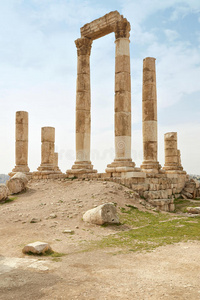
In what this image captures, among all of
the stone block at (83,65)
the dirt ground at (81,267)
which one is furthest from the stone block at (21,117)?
the dirt ground at (81,267)

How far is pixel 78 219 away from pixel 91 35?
14614 mm

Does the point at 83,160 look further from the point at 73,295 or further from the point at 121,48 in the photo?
the point at 73,295

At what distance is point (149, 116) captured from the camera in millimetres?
20984

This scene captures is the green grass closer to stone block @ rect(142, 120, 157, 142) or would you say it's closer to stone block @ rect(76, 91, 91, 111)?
stone block @ rect(142, 120, 157, 142)

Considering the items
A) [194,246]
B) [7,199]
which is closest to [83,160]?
[7,199]

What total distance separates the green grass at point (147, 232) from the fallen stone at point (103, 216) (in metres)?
0.65

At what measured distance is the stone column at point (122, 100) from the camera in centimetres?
1786

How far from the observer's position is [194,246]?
322 inches

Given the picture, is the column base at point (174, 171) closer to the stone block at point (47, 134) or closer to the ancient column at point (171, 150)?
the ancient column at point (171, 150)

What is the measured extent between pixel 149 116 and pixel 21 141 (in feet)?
36.7

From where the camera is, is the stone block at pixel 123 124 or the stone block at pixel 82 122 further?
the stone block at pixel 82 122

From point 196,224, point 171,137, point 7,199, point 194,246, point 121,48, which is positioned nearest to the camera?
point 194,246

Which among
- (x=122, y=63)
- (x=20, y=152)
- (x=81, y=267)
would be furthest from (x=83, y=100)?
(x=81, y=267)

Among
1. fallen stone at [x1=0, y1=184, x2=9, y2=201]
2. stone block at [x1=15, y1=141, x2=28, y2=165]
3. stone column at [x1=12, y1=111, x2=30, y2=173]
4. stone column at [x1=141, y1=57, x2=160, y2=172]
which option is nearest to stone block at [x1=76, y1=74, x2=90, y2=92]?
stone column at [x1=141, y1=57, x2=160, y2=172]
